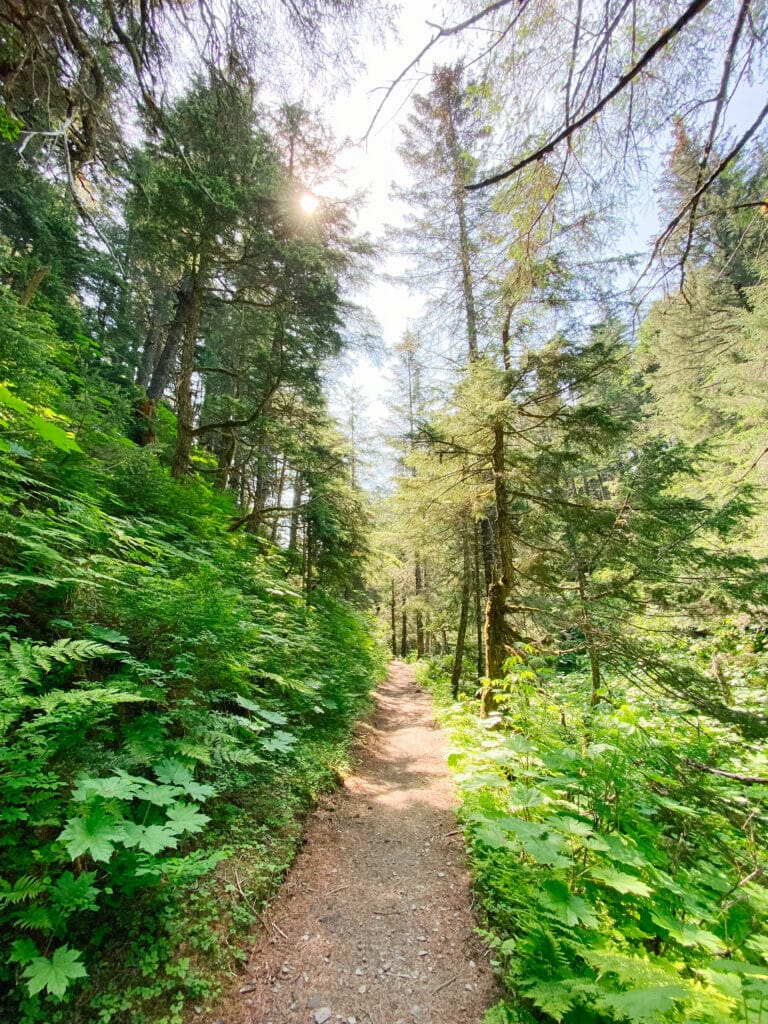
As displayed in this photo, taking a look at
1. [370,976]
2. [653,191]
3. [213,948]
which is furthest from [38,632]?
[653,191]

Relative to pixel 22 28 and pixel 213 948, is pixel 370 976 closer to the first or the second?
pixel 213 948

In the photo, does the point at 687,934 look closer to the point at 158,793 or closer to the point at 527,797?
the point at 527,797

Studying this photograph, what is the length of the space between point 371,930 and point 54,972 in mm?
1914

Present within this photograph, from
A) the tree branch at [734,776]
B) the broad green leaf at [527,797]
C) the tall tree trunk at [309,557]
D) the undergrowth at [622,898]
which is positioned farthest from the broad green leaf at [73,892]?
the tall tree trunk at [309,557]

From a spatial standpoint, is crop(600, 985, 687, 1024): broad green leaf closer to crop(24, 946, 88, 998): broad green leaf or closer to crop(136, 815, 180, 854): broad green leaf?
crop(136, 815, 180, 854): broad green leaf

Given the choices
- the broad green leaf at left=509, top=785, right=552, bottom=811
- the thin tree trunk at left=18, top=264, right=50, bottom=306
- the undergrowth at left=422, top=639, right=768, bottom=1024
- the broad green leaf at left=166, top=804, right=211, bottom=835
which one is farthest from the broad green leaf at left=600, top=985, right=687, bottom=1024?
the thin tree trunk at left=18, top=264, right=50, bottom=306

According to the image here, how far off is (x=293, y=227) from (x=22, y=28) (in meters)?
5.46

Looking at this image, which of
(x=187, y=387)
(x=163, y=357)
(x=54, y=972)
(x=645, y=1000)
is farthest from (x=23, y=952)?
(x=163, y=357)

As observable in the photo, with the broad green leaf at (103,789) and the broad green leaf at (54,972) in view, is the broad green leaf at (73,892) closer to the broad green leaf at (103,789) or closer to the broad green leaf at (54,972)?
the broad green leaf at (54,972)

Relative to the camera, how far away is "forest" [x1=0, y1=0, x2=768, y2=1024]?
187 cm

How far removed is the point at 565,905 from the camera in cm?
182

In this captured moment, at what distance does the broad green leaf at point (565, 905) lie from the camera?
1.76 m

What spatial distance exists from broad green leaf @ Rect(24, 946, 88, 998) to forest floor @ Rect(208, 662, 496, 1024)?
2.72 ft

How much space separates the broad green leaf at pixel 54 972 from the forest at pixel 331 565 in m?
0.02
